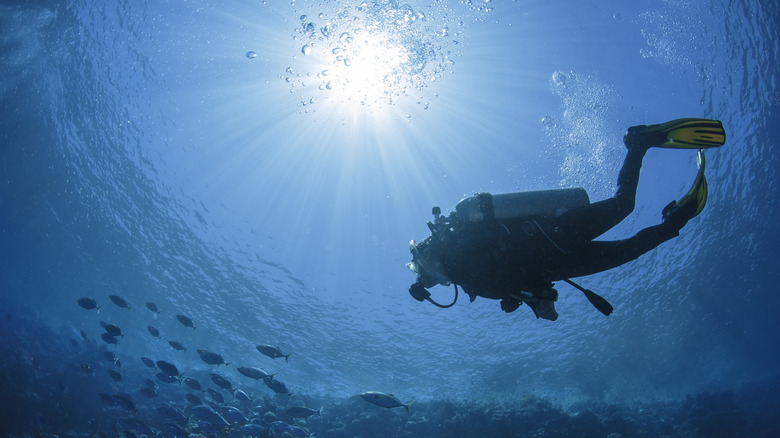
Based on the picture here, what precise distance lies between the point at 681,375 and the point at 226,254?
46380 millimetres

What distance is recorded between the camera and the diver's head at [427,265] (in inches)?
177

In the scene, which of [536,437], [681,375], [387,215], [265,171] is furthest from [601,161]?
[681,375]

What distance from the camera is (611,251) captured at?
162 inches

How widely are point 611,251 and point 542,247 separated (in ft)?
3.03

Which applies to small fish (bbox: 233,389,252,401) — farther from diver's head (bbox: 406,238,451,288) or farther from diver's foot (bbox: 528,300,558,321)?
diver's foot (bbox: 528,300,558,321)

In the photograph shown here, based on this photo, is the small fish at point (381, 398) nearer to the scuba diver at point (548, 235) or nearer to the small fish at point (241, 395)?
the scuba diver at point (548, 235)

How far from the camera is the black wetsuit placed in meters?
3.98

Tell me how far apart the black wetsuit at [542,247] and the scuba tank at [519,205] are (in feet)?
0.26

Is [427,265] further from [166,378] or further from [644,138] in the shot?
[166,378]

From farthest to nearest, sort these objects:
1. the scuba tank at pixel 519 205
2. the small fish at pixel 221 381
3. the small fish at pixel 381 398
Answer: the small fish at pixel 221 381 → the small fish at pixel 381 398 → the scuba tank at pixel 519 205

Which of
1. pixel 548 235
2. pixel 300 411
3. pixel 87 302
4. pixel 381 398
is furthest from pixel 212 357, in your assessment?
pixel 548 235

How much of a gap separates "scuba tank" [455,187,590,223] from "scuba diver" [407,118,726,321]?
11 millimetres

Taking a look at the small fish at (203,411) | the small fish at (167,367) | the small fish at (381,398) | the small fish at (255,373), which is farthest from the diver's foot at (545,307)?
the small fish at (167,367)

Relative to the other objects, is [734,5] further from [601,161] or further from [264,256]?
[264,256]
